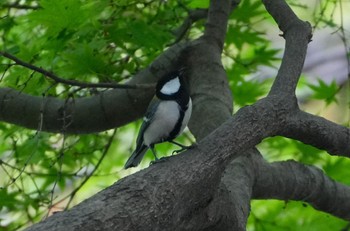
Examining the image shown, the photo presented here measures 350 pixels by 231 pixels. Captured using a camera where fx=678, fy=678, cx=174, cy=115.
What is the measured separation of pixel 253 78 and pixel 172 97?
4.13 ft

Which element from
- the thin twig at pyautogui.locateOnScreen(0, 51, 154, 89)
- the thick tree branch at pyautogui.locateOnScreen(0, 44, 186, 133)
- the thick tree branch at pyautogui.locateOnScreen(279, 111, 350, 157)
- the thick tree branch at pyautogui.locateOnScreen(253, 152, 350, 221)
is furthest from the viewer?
the thick tree branch at pyautogui.locateOnScreen(0, 44, 186, 133)

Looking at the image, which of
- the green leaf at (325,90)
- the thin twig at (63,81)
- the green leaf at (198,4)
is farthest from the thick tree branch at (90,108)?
the green leaf at (325,90)

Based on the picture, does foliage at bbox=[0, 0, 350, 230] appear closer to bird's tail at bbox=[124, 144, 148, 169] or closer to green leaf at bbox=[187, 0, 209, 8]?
green leaf at bbox=[187, 0, 209, 8]

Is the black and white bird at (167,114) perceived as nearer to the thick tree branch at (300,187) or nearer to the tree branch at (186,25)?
the thick tree branch at (300,187)

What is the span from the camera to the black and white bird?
217 centimetres

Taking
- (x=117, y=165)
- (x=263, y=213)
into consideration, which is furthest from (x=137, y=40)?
(x=117, y=165)

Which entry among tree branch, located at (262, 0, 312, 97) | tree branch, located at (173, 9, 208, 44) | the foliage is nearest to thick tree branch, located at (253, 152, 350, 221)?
the foliage

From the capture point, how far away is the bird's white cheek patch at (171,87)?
225cm

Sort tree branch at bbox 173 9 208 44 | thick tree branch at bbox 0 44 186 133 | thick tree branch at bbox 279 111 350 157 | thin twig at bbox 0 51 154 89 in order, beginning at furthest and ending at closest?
tree branch at bbox 173 9 208 44, thick tree branch at bbox 0 44 186 133, thick tree branch at bbox 279 111 350 157, thin twig at bbox 0 51 154 89

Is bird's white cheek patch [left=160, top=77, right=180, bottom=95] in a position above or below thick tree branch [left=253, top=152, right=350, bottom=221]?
above

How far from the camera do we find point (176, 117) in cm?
217

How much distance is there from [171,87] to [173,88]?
0.01 meters

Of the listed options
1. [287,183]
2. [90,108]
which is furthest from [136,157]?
[287,183]

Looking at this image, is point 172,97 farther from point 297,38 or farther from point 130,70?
point 130,70
